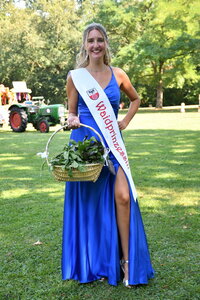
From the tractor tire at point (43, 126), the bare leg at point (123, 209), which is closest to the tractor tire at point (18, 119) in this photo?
the tractor tire at point (43, 126)

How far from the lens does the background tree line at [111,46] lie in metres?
28.7

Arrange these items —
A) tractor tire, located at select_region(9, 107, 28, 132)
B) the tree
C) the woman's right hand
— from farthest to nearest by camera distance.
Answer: the tree
tractor tire, located at select_region(9, 107, 28, 132)
the woman's right hand

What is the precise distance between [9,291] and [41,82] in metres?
34.3

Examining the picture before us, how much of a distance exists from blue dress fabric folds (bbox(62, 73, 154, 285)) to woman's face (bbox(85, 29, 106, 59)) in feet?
0.63

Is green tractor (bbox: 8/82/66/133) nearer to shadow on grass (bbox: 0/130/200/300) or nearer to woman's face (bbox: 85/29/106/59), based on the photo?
shadow on grass (bbox: 0/130/200/300)

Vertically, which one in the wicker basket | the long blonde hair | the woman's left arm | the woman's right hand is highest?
the long blonde hair

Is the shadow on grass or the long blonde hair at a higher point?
the long blonde hair

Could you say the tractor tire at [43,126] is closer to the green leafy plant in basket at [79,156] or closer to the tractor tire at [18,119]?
the tractor tire at [18,119]

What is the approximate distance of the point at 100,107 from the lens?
2.79m

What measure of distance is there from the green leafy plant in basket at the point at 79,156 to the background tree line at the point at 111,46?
24.8 m

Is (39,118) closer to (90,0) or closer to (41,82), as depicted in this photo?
(41,82)

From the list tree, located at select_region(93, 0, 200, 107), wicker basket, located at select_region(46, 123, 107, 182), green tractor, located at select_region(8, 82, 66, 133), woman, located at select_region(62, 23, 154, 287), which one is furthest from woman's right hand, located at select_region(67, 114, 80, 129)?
tree, located at select_region(93, 0, 200, 107)

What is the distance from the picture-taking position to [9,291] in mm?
2820

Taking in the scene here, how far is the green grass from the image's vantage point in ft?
9.15
